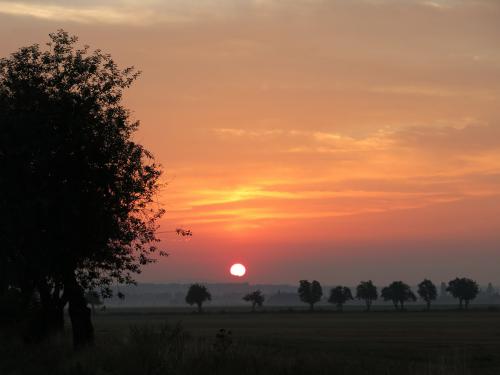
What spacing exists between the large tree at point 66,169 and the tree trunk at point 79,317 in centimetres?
5

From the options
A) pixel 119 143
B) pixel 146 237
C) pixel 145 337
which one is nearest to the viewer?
pixel 145 337

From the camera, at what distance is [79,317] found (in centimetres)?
3497

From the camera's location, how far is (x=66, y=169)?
33625mm

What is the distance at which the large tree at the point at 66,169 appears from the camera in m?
32.2

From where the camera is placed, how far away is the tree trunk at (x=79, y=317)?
3384 centimetres

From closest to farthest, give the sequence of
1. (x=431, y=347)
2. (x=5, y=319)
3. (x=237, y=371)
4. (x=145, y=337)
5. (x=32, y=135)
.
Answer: (x=237, y=371), (x=145, y=337), (x=32, y=135), (x=5, y=319), (x=431, y=347)

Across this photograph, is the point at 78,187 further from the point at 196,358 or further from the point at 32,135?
the point at 196,358

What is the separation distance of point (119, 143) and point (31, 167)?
433 cm

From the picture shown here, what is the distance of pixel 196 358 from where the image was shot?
2266 cm

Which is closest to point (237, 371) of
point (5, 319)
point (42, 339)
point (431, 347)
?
point (42, 339)

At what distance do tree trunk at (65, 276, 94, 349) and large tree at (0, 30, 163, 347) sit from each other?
5cm

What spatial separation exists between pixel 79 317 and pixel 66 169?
7.42m

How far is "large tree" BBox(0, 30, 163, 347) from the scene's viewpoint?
32.2 metres

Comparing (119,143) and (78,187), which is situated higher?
(119,143)
